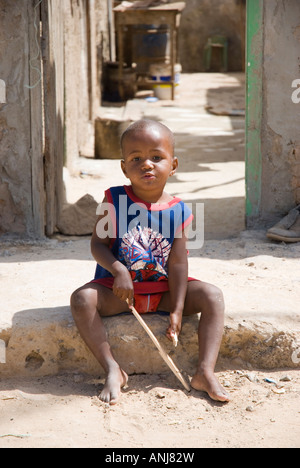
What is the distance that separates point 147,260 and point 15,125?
2.14m

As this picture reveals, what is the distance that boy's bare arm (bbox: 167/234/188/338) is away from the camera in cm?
299

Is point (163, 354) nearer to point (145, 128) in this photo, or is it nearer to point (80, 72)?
point (145, 128)

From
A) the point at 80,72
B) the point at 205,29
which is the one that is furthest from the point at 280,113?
the point at 205,29

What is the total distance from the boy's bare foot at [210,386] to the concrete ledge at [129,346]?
0.69 feet

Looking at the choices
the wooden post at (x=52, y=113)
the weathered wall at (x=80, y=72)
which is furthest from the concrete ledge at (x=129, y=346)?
the weathered wall at (x=80, y=72)

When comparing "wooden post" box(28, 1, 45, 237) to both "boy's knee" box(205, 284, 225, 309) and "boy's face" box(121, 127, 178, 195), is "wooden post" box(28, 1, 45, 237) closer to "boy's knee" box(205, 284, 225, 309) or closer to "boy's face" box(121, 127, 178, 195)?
"boy's face" box(121, 127, 178, 195)

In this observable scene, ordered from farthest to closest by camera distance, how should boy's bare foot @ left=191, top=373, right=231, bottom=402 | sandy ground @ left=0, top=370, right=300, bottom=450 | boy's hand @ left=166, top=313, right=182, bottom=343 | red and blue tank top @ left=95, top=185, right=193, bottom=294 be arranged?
red and blue tank top @ left=95, top=185, right=193, bottom=294, boy's hand @ left=166, top=313, right=182, bottom=343, boy's bare foot @ left=191, top=373, right=231, bottom=402, sandy ground @ left=0, top=370, right=300, bottom=450

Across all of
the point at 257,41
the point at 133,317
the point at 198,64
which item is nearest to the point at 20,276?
the point at 133,317

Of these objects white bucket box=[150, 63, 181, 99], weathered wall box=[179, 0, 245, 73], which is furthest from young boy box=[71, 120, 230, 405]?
weathered wall box=[179, 0, 245, 73]

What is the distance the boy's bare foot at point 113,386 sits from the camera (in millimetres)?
2846

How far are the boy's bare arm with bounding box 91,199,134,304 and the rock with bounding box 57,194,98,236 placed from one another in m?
2.19

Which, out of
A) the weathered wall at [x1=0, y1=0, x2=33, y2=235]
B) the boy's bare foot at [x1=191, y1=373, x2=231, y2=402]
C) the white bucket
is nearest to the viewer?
the boy's bare foot at [x1=191, y1=373, x2=231, y2=402]

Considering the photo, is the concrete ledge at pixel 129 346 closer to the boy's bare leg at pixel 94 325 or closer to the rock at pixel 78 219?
the boy's bare leg at pixel 94 325

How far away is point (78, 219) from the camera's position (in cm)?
538
